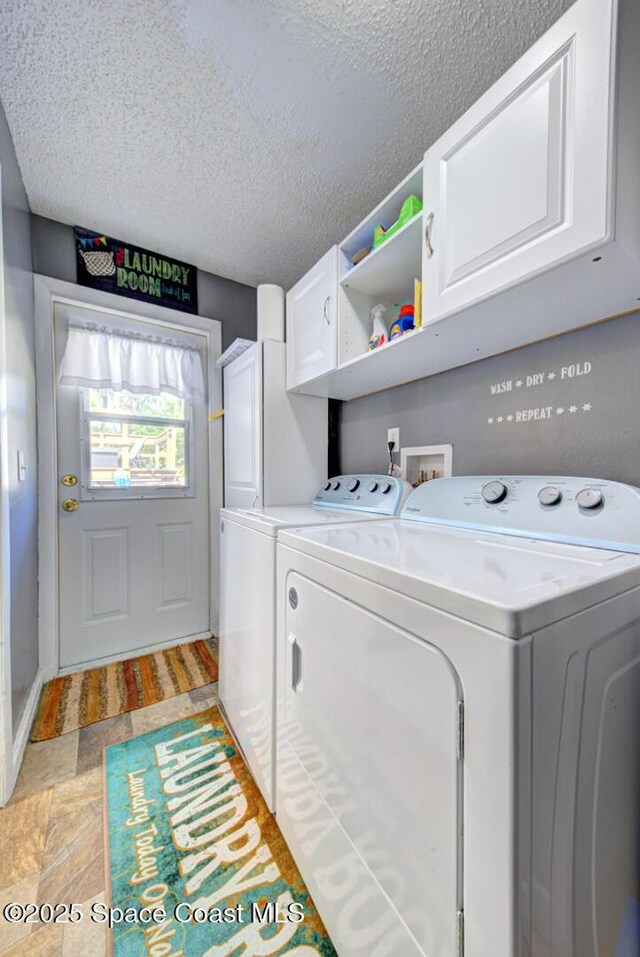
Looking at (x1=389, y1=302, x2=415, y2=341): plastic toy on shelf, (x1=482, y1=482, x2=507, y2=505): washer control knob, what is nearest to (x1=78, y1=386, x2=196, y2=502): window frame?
(x1=389, y1=302, x2=415, y2=341): plastic toy on shelf

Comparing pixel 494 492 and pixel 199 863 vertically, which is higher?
pixel 494 492

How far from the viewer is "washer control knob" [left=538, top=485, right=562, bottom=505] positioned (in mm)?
962

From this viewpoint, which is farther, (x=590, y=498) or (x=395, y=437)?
(x=395, y=437)

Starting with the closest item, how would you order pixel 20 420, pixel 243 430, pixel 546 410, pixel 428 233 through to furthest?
pixel 428 233 → pixel 546 410 → pixel 20 420 → pixel 243 430

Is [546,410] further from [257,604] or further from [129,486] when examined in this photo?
[129,486]

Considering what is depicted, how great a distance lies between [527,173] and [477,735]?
1134 mm

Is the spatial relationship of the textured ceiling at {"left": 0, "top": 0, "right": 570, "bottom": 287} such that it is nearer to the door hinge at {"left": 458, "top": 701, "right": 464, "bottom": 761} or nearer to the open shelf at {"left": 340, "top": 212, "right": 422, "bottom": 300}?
the open shelf at {"left": 340, "top": 212, "right": 422, "bottom": 300}

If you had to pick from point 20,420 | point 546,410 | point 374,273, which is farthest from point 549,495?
point 20,420

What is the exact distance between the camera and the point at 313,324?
170 cm

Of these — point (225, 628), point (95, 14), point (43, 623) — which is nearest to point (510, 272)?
point (95, 14)

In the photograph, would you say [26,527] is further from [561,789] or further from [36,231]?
[561,789]

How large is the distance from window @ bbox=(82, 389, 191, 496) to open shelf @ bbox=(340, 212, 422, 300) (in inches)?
57.7

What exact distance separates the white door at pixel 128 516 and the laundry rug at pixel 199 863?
0.86 metres

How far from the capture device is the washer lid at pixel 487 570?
1.63 feet
